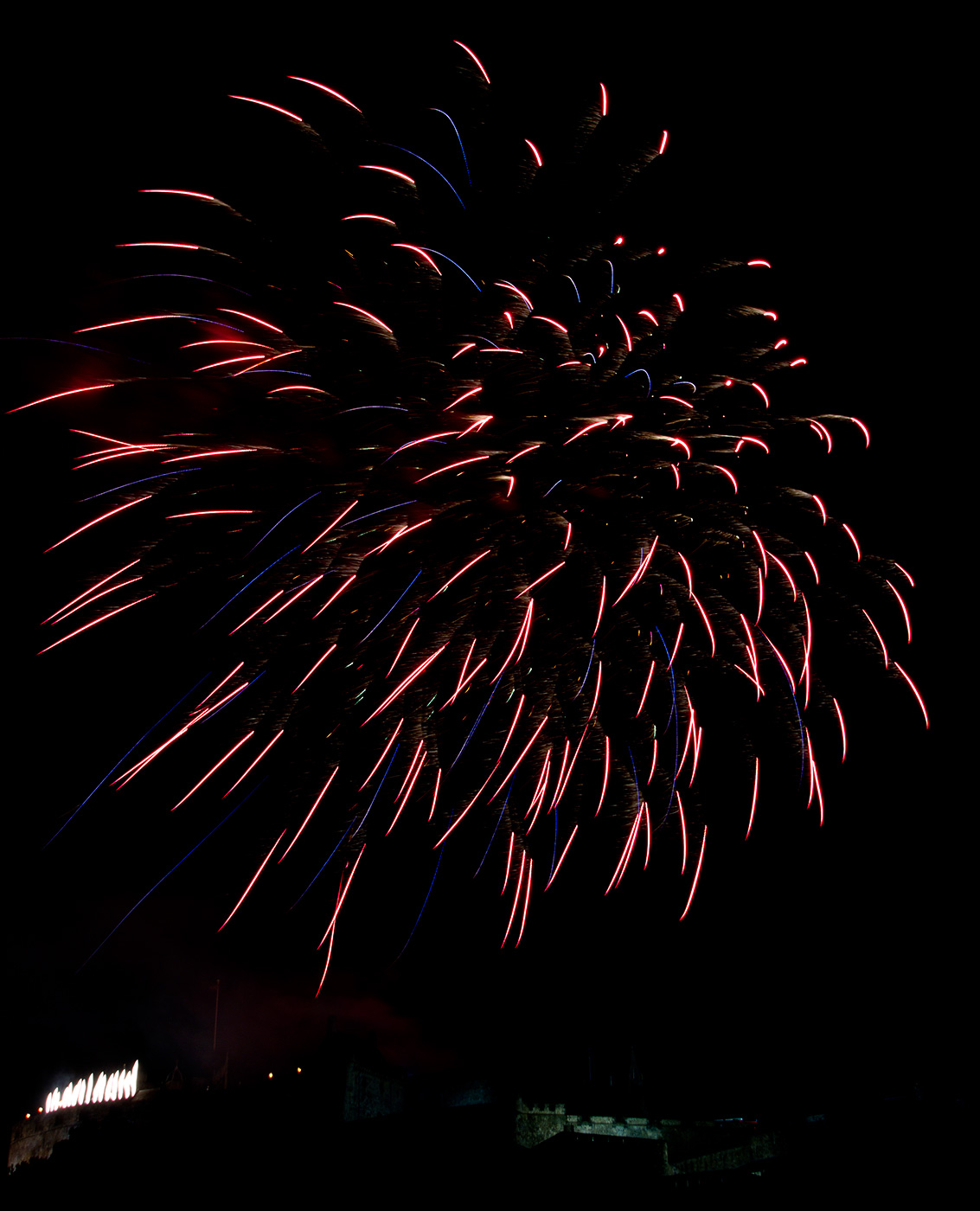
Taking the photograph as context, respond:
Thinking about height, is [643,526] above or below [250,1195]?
above

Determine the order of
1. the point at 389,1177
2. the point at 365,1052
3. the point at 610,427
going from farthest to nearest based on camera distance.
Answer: the point at 365,1052 → the point at 389,1177 → the point at 610,427

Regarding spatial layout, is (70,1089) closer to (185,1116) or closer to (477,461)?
(185,1116)

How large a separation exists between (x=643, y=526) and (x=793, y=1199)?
11.9 m

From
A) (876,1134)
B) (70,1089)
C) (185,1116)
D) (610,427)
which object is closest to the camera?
(610,427)

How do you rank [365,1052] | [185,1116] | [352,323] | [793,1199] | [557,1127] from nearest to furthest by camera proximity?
1. [352,323]
2. [793,1199]
3. [557,1127]
4. [185,1116]
5. [365,1052]

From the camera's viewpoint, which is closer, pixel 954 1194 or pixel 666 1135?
pixel 954 1194

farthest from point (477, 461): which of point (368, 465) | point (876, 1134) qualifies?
point (876, 1134)

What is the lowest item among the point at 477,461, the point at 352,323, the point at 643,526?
the point at 643,526

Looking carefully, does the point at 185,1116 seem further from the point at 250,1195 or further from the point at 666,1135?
the point at 666,1135

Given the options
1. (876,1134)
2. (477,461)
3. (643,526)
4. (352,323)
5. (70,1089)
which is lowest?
(70,1089)

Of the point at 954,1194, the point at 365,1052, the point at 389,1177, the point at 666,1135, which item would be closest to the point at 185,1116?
the point at 365,1052

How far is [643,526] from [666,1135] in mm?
21435

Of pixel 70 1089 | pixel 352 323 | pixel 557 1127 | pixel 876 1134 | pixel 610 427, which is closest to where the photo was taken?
pixel 352 323

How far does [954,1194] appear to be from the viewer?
36.2 ft
